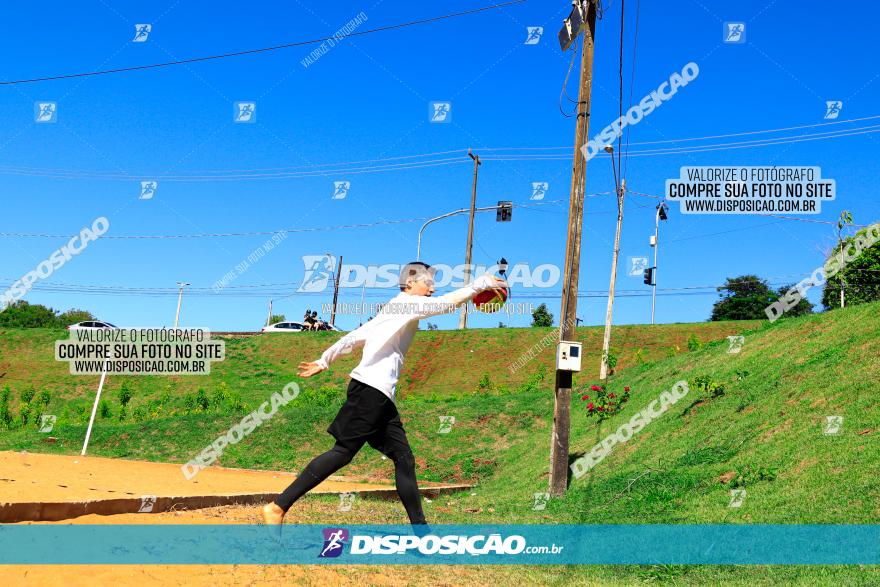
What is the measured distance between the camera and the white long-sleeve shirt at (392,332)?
5801mm

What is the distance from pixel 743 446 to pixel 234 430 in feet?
44.5

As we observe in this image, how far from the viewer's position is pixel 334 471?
5648 mm

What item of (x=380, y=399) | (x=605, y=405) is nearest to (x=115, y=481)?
(x=380, y=399)

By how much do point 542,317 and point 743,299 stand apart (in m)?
22.3

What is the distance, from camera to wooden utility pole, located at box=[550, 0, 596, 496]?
1185cm

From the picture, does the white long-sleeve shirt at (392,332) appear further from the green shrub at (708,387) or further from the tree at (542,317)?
the tree at (542,317)

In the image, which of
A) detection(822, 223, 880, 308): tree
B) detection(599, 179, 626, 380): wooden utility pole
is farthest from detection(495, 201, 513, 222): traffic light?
detection(822, 223, 880, 308): tree

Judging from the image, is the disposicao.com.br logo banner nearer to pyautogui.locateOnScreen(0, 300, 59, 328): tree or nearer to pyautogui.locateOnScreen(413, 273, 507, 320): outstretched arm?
pyautogui.locateOnScreen(413, 273, 507, 320): outstretched arm

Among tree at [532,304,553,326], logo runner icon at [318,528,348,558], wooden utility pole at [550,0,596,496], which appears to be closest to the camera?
logo runner icon at [318,528,348,558]

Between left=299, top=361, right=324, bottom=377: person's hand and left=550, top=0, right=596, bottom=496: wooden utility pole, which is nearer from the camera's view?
left=299, top=361, right=324, bottom=377: person's hand

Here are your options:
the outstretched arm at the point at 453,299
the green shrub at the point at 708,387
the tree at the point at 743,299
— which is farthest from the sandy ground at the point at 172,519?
the tree at the point at 743,299

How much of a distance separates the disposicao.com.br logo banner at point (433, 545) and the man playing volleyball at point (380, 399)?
36cm

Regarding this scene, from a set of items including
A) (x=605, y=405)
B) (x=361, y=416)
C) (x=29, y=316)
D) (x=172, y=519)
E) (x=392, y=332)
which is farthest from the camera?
(x=29, y=316)

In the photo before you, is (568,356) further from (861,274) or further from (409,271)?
(861,274)
